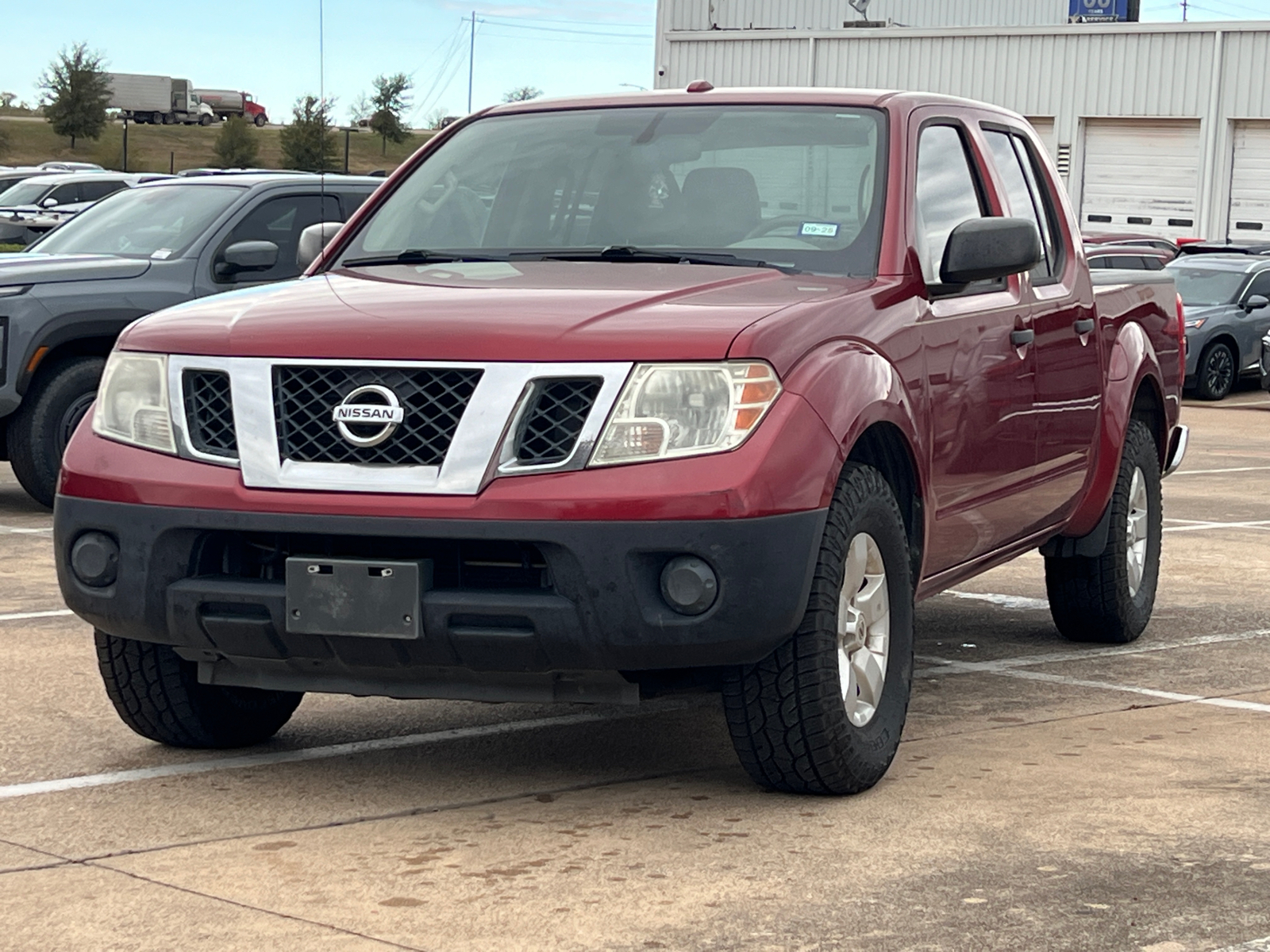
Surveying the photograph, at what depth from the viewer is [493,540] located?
4.52 meters

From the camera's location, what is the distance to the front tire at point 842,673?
4.80 m

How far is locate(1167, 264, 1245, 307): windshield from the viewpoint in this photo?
23906mm

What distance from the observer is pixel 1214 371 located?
904 inches

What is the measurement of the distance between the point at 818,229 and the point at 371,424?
160cm

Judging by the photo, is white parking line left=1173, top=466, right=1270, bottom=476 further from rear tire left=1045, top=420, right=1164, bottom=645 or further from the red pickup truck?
the red pickup truck

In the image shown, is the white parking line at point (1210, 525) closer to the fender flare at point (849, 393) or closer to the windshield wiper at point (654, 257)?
the windshield wiper at point (654, 257)

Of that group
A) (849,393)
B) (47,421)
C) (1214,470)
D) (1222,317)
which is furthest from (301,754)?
(1222,317)

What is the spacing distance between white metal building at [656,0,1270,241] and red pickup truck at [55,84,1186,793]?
3434cm

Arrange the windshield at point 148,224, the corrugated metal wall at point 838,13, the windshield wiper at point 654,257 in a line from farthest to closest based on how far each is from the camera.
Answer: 1. the corrugated metal wall at point 838,13
2. the windshield at point 148,224
3. the windshield wiper at point 654,257

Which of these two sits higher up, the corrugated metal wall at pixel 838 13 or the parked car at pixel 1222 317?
the corrugated metal wall at pixel 838 13

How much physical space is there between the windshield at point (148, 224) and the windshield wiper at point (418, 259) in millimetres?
5605

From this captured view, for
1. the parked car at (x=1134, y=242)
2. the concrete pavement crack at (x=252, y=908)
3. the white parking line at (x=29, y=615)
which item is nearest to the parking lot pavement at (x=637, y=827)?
the concrete pavement crack at (x=252, y=908)

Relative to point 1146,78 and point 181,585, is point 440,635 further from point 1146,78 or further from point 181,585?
point 1146,78

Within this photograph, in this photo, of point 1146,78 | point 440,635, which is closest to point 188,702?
point 440,635
